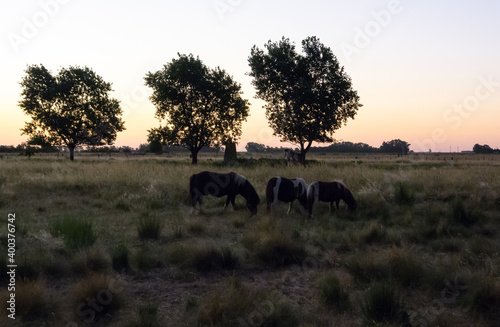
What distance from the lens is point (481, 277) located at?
4793 millimetres

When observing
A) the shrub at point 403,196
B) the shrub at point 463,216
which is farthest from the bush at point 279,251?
the shrub at point 403,196

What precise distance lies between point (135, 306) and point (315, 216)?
605 centimetres

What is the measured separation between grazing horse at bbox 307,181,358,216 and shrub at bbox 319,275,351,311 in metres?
4.74

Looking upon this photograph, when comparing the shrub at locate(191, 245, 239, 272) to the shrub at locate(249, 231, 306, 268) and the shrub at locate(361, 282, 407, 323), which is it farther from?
the shrub at locate(361, 282, 407, 323)

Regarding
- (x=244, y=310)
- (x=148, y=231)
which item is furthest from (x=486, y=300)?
(x=148, y=231)

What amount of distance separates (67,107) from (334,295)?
139 feet

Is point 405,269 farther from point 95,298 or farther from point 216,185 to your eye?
point 216,185

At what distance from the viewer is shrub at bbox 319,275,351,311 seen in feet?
14.3

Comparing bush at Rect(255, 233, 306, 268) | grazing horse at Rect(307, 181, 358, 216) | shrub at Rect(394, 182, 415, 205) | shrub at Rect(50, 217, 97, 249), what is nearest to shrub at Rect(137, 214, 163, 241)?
shrub at Rect(50, 217, 97, 249)

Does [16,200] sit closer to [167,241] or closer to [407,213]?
[167,241]

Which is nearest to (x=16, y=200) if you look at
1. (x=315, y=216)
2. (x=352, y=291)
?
→ (x=315, y=216)

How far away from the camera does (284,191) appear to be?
974 cm

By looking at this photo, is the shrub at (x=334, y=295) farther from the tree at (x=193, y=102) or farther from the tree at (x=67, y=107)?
the tree at (x=67, y=107)

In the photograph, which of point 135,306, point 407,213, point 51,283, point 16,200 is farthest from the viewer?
point 16,200
